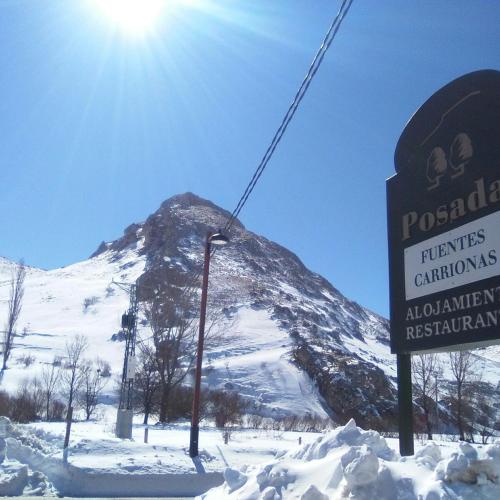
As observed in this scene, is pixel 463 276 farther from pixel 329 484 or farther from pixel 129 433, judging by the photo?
pixel 129 433

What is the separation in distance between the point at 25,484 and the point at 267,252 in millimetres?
112888

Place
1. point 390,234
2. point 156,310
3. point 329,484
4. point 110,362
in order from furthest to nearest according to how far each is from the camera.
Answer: point 110,362 < point 156,310 < point 390,234 < point 329,484

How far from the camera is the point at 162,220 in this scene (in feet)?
393

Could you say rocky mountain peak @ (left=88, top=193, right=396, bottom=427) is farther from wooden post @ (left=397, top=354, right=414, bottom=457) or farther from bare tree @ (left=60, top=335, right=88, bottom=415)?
wooden post @ (left=397, top=354, right=414, bottom=457)

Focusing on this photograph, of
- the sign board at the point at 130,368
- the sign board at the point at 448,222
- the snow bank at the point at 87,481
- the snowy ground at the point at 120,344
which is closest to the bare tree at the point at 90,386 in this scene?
the snowy ground at the point at 120,344

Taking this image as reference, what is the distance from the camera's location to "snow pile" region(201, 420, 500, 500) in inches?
204

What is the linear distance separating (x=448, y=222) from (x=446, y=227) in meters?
0.06

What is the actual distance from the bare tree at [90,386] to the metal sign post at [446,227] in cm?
3327

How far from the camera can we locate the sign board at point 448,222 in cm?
A: 594

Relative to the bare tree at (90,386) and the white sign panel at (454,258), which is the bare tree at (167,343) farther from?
the white sign panel at (454,258)

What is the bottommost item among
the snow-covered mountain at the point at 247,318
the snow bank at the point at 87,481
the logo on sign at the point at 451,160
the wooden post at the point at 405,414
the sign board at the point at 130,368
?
the snow bank at the point at 87,481

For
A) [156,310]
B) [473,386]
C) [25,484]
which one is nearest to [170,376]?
[156,310]

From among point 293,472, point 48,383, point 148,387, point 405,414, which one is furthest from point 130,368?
point 48,383

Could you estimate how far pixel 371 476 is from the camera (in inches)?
212
